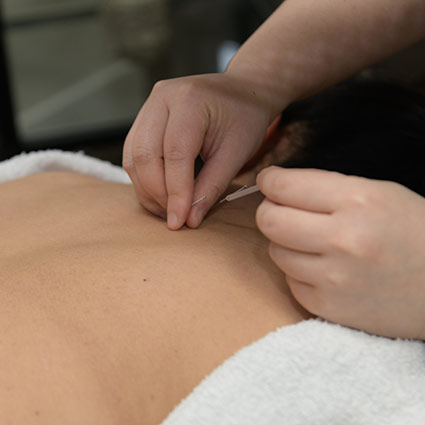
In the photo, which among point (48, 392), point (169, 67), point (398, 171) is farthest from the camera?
point (169, 67)

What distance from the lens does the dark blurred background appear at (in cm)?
248

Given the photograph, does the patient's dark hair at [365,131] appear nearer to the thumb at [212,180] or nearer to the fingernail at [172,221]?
the thumb at [212,180]

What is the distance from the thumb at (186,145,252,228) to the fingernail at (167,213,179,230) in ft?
0.08

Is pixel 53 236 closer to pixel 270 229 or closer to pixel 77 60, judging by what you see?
pixel 270 229

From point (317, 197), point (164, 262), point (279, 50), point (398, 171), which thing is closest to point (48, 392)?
point (164, 262)

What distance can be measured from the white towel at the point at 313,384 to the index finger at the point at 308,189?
0.48 ft

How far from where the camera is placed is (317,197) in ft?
1.98

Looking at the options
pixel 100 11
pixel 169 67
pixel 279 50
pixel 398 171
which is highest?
pixel 279 50

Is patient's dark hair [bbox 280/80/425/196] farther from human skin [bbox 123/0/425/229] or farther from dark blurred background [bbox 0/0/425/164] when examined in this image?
dark blurred background [bbox 0/0/425/164]

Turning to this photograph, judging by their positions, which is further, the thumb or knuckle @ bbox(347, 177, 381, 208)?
the thumb

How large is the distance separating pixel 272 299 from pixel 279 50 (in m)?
0.51

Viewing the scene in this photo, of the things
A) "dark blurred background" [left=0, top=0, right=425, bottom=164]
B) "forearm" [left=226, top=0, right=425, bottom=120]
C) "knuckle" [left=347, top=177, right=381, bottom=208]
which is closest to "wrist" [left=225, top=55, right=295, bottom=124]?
"forearm" [left=226, top=0, right=425, bottom=120]

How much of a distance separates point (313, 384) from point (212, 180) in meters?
0.33

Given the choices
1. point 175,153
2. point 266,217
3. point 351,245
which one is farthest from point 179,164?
point 351,245
